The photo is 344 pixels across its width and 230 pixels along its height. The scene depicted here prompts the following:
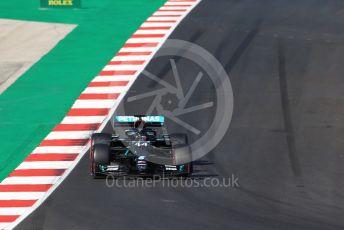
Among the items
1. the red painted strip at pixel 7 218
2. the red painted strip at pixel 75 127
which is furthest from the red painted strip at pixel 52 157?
the red painted strip at pixel 7 218

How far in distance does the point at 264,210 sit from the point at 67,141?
6.95 m

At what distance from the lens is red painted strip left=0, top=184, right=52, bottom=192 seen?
20209 mm

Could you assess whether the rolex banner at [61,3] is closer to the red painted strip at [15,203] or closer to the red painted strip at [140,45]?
the red painted strip at [140,45]

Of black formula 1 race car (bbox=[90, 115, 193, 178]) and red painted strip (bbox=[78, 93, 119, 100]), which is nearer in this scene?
black formula 1 race car (bbox=[90, 115, 193, 178])

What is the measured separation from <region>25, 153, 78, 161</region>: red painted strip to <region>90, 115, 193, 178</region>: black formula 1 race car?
1.42m

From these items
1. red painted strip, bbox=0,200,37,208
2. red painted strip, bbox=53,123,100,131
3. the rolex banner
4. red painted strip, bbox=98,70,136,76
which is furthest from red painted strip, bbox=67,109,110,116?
the rolex banner

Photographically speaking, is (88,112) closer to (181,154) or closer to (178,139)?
(178,139)

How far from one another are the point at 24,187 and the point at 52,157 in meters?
2.10

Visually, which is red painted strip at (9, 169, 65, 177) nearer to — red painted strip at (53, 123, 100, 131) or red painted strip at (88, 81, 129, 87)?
red painted strip at (53, 123, 100, 131)

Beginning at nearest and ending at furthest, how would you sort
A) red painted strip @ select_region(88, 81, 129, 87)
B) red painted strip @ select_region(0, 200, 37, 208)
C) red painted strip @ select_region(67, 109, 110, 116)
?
red painted strip @ select_region(0, 200, 37, 208)
red painted strip @ select_region(67, 109, 110, 116)
red painted strip @ select_region(88, 81, 129, 87)

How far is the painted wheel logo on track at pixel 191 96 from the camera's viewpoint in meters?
24.3

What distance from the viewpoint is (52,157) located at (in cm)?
2241

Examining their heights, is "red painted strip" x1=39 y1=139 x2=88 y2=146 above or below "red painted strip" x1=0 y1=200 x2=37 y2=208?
above

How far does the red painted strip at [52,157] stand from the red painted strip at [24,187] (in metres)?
1.82
